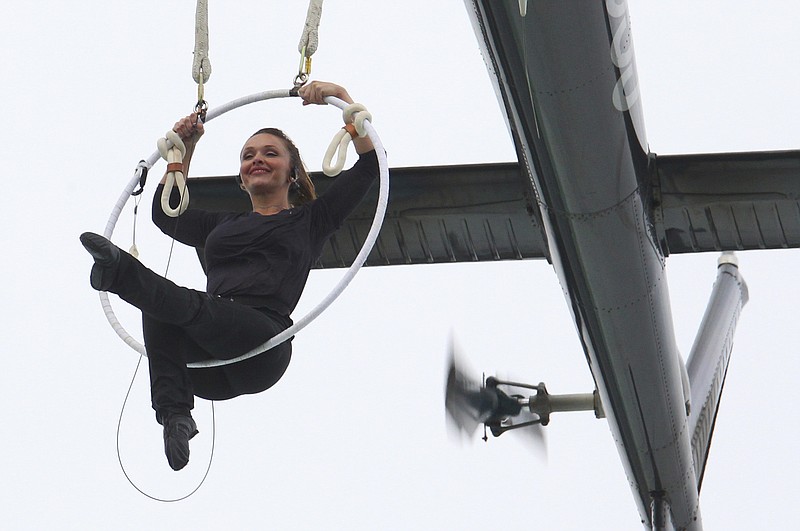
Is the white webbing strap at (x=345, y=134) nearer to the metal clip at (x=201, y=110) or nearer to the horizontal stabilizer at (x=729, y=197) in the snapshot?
the metal clip at (x=201, y=110)

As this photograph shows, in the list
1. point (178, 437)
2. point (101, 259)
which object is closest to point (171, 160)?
point (101, 259)

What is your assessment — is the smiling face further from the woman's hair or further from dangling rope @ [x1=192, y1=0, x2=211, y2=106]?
dangling rope @ [x1=192, y1=0, x2=211, y2=106]

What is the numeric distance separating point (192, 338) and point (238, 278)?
42 centimetres

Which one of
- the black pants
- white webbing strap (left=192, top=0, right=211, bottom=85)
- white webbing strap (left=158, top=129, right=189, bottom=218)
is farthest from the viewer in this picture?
white webbing strap (left=158, top=129, right=189, bottom=218)

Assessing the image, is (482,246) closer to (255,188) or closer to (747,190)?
(747,190)

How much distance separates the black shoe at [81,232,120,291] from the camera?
21.5 feet

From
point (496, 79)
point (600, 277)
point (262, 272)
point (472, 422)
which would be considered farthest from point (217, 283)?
point (472, 422)

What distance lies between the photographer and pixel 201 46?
7680 millimetres

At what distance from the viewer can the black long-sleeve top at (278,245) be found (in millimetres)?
7477

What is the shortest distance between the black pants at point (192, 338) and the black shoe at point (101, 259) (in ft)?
0.15

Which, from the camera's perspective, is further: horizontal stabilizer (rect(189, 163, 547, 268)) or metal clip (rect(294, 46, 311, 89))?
horizontal stabilizer (rect(189, 163, 547, 268))

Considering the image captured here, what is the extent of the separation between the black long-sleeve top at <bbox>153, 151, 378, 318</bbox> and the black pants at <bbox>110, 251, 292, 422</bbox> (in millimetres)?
161

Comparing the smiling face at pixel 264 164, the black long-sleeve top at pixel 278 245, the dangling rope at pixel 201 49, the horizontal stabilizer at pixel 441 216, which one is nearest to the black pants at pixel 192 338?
the black long-sleeve top at pixel 278 245

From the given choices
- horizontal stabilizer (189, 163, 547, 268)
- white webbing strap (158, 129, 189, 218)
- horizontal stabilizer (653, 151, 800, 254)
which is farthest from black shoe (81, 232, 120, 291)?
horizontal stabilizer (653, 151, 800, 254)
